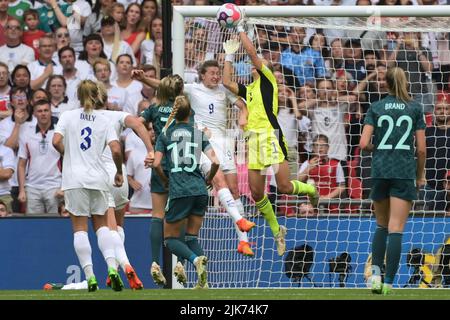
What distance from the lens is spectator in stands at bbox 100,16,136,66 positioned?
17.0 m

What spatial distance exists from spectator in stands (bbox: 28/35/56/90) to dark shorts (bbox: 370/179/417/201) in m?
6.85

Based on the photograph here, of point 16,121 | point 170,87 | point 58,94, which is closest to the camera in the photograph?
point 170,87

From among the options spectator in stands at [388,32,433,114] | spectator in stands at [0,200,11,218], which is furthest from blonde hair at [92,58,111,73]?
spectator in stands at [388,32,433,114]

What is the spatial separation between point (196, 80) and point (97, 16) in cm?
262

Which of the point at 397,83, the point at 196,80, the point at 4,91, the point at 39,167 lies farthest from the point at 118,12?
the point at 397,83

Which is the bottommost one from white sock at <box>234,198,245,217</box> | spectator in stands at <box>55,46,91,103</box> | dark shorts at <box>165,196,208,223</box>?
white sock at <box>234,198,245,217</box>

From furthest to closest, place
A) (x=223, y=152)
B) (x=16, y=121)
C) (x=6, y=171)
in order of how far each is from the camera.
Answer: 1. (x=16, y=121)
2. (x=6, y=171)
3. (x=223, y=152)

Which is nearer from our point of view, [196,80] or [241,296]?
[241,296]

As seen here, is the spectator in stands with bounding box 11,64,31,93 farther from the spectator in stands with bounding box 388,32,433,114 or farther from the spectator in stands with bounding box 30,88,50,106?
the spectator in stands with bounding box 388,32,433,114

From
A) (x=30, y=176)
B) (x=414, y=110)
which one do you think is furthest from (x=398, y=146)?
(x=30, y=176)

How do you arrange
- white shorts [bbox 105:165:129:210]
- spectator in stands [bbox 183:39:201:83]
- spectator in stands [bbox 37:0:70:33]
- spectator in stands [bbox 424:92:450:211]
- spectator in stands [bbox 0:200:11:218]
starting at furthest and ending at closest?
spectator in stands [bbox 37:0:70:33] < spectator in stands [bbox 0:200:11:218] < spectator in stands [bbox 183:39:201:83] < spectator in stands [bbox 424:92:450:211] < white shorts [bbox 105:165:129:210]

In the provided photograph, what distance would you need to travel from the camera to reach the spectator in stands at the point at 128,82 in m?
16.6

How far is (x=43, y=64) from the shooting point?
669 inches

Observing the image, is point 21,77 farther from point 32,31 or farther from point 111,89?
point 111,89
